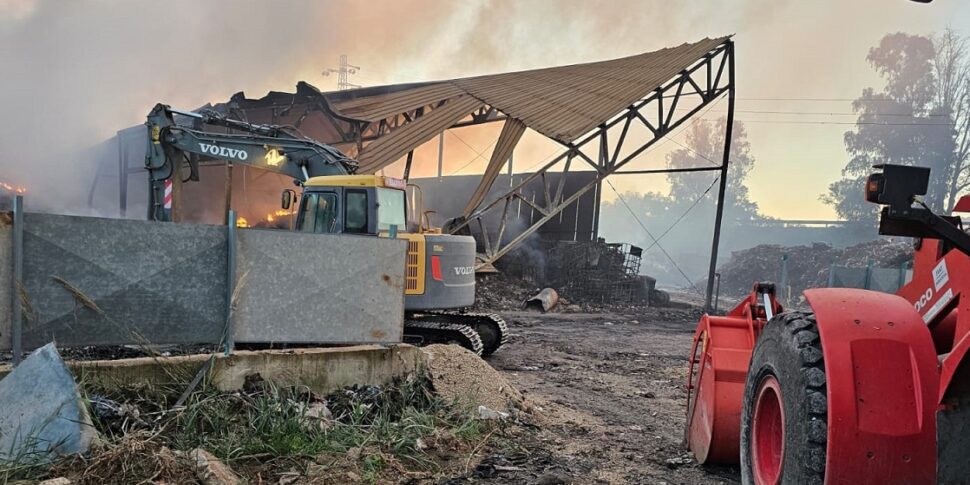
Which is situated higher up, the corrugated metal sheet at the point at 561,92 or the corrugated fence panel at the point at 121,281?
the corrugated metal sheet at the point at 561,92

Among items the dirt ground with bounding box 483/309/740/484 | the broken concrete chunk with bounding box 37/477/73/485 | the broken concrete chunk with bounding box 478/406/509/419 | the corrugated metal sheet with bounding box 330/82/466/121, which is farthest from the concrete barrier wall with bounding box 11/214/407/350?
the corrugated metal sheet with bounding box 330/82/466/121

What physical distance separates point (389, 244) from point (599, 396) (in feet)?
11.1

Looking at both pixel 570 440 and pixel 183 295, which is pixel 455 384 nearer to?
pixel 570 440

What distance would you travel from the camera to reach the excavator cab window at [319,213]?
8320 millimetres

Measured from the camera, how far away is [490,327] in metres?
9.93

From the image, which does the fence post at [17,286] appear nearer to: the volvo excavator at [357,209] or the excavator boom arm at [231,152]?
the volvo excavator at [357,209]

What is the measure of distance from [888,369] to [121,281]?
455 centimetres

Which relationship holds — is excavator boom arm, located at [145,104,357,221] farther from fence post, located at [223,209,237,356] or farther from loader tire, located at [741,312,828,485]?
loader tire, located at [741,312,828,485]

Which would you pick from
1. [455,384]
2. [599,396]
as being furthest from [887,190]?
[599,396]

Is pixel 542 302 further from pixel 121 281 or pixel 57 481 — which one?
pixel 57 481

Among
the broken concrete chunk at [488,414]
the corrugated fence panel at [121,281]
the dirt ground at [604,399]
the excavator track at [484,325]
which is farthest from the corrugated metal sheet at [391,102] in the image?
the corrugated fence panel at [121,281]

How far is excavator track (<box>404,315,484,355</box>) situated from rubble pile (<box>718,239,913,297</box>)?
64.5 ft

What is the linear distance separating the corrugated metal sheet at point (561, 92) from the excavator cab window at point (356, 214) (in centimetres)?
757

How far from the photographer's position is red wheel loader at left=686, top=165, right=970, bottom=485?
2381 millimetres
